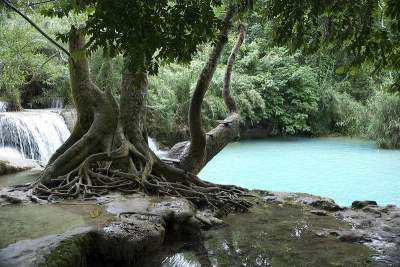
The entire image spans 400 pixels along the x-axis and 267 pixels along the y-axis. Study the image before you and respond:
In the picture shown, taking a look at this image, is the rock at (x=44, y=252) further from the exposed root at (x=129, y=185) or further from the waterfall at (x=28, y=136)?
the waterfall at (x=28, y=136)

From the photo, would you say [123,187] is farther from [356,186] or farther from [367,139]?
[367,139]

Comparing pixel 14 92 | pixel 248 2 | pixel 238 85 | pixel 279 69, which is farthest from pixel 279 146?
pixel 248 2

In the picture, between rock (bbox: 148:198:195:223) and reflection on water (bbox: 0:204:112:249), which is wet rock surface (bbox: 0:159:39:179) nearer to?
reflection on water (bbox: 0:204:112:249)

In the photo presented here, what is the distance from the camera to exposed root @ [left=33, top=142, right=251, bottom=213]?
6238mm

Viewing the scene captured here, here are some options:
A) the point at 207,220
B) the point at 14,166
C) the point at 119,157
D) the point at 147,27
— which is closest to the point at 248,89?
the point at 14,166

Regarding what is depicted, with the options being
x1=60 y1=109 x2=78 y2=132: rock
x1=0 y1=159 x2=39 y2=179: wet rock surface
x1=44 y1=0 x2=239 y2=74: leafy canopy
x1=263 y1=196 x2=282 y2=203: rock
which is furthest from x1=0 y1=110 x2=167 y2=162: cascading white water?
x1=44 y1=0 x2=239 y2=74: leafy canopy

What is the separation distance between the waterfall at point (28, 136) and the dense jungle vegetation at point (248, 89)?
1.11 meters

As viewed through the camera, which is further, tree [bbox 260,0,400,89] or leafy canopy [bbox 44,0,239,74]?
tree [bbox 260,0,400,89]

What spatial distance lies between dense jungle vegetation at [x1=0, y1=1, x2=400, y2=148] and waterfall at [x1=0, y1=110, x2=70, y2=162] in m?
1.11

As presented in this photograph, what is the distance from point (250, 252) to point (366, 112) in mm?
16325

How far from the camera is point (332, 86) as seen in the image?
78.9 feet

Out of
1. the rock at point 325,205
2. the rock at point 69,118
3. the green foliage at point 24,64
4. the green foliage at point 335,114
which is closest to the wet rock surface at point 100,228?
the rock at point 325,205

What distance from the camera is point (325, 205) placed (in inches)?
292

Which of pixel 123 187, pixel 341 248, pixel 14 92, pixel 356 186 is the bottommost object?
pixel 356 186
